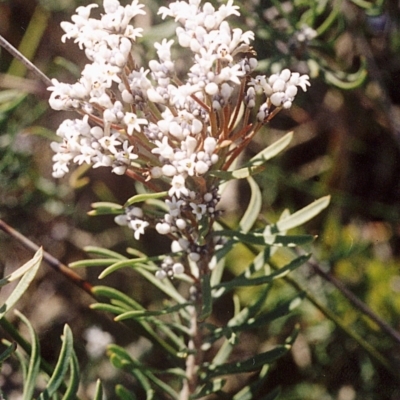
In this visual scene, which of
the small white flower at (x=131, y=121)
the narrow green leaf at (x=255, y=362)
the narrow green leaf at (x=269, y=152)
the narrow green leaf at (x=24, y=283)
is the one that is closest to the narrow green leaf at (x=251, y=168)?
the narrow green leaf at (x=269, y=152)

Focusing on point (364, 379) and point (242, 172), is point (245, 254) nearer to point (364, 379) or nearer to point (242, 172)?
point (364, 379)

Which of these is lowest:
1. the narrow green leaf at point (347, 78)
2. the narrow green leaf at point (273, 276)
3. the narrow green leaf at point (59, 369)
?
the narrow green leaf at point (59, 369)

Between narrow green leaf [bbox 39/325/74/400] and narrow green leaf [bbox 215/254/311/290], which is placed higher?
narrow green leaf [bbox 215/254/311/290]

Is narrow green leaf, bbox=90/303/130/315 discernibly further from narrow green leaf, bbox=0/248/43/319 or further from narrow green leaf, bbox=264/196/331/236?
narrow green leaf, bbox=264/196/331/236

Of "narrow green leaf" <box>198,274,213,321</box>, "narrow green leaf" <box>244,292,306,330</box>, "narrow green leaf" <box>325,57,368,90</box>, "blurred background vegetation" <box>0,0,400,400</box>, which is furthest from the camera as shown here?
"blurred background vegetation" <box>0,0,400,400</box>

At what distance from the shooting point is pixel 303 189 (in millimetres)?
2322

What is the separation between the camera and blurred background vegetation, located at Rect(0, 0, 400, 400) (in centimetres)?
196

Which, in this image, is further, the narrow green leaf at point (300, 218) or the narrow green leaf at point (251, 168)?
the narrow green leaf at point (300, 218)

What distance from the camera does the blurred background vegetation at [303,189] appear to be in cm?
196

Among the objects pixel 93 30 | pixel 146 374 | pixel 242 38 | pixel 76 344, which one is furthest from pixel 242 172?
pixel 76 344

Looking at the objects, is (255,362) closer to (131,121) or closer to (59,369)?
(59,369)

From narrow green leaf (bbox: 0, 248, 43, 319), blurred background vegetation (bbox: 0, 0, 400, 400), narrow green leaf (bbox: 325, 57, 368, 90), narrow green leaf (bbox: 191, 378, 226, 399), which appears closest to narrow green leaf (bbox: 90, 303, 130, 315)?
narrow green leaf (bbox: 0, 248, 43, 319)

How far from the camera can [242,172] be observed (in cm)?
103

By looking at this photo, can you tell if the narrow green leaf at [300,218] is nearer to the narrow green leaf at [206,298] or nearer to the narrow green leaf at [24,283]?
the narrow green leaf at [206,298]
